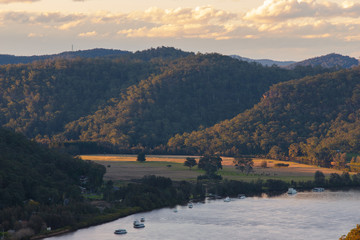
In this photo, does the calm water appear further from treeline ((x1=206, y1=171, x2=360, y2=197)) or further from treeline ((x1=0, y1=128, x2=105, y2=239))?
treeline ((x1=206, y1=171, x2=360, y2=197))

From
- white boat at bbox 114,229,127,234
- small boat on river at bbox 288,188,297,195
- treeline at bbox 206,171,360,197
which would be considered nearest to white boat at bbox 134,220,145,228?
white boat at bbox 114,229,127,234

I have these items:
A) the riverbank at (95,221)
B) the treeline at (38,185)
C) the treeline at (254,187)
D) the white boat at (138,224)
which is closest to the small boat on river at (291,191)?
the treeline at (254,187)

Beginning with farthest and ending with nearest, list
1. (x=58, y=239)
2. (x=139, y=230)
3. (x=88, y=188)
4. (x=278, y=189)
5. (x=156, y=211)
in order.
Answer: (x=278, y=189)
(x=88, y=188)
(x=156, y=211)
(x=139, y=230)
(x=58, y=239)

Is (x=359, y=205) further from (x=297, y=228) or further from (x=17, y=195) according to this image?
(x=17, y=195)

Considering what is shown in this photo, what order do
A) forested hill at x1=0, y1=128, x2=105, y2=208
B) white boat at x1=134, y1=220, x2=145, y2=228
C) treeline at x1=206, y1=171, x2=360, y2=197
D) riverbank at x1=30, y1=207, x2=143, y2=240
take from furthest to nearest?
treeline at x1=206, y1=171, x2=360, y2=197
forested hill at x1=0, y1=128, x2=105, y2=208
white boat at x1=134, y1=220, x2=145, y2=228
riverbank at x1=30, y1=207, x2=143, y2=240

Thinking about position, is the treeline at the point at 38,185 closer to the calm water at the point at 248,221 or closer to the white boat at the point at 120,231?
the calm water at the point at 248,221

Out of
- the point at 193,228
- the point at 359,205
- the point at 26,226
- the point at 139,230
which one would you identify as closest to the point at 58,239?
the point at 26,226
